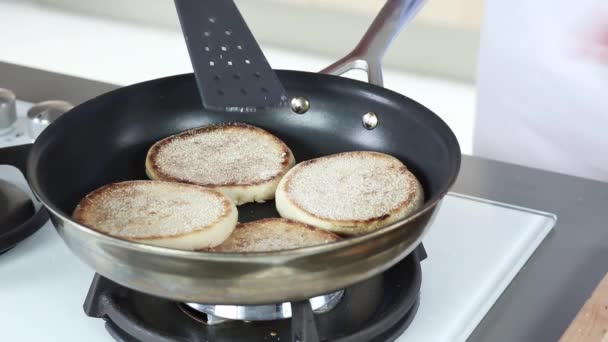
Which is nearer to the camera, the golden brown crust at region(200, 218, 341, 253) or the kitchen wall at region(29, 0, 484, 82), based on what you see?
the golden brown crust at region(200, 218, 341, 253)

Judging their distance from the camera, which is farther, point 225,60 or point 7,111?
point 7,111

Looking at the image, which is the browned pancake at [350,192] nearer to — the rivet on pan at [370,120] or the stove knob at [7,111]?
the rivet on pan at [370,120]

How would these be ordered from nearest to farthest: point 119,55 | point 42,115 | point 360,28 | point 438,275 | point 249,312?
point 249,312
point 438,275
point 42,115
point 360,28
point 119,55

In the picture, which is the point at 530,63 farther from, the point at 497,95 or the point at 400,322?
the point at 400,322

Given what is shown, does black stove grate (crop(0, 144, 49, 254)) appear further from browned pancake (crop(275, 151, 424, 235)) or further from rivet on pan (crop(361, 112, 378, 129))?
rivet on pan (crop(361, 112, 378, 129))

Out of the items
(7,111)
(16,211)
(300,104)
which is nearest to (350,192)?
(300,104)

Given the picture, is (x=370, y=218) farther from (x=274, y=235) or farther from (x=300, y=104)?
(x=300, y=104)

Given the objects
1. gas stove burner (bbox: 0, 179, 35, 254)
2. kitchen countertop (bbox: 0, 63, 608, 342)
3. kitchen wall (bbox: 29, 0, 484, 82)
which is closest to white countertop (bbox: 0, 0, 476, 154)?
kitchen wall (bbox: 29, 0, 484, 82)
